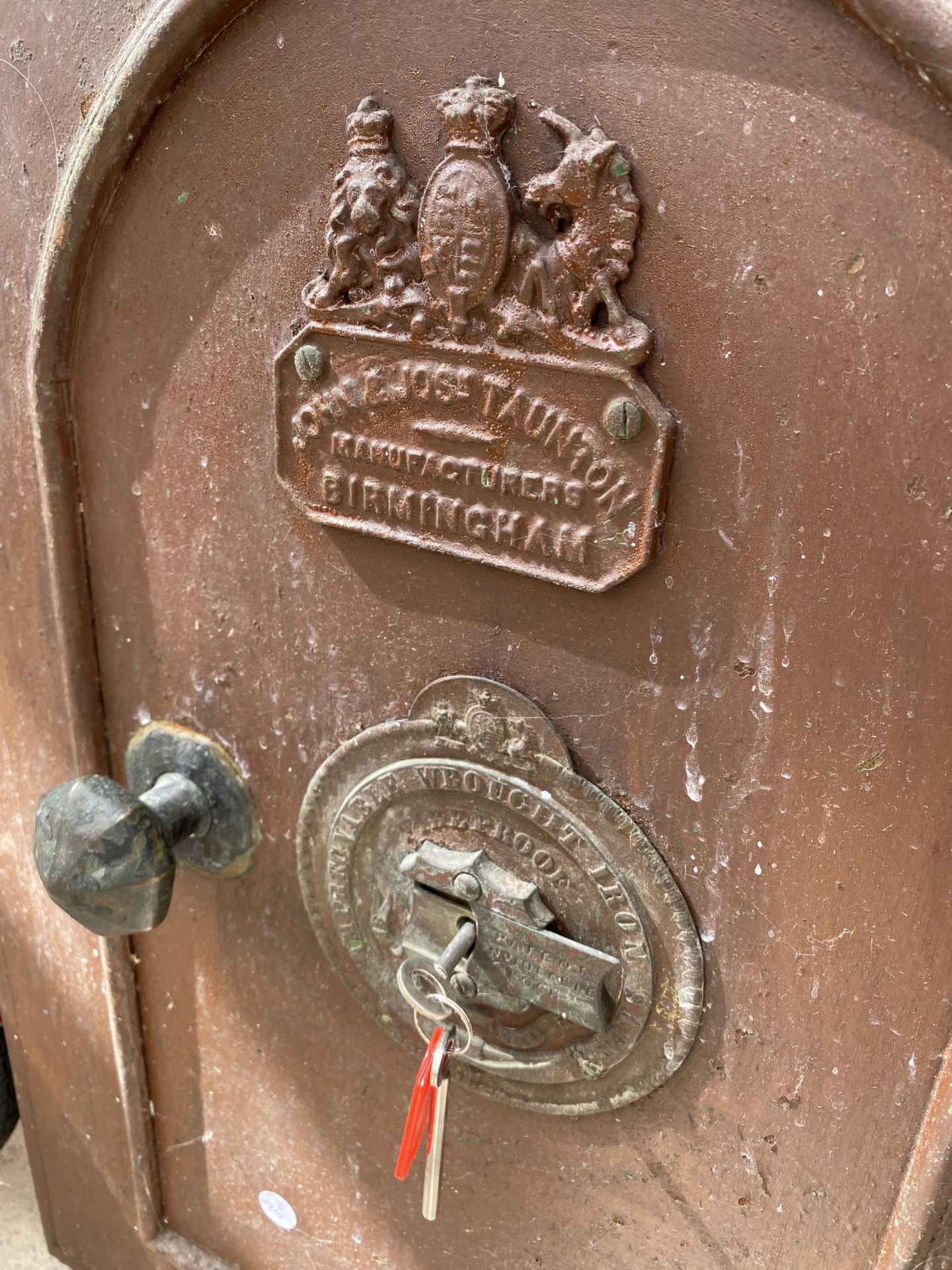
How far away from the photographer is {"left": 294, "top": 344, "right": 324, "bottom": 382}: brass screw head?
0.71 metres

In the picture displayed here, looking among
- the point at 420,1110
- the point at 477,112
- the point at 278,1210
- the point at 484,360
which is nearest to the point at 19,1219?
the point at 278,1210

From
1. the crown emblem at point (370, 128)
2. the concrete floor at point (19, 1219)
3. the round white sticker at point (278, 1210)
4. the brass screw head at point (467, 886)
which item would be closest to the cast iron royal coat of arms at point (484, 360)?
the crown emblem at point (370, 128)

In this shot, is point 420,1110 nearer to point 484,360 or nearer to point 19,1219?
point 484,360

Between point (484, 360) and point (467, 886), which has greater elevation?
point (484, 360)

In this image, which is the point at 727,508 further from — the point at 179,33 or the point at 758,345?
the point at 179,33

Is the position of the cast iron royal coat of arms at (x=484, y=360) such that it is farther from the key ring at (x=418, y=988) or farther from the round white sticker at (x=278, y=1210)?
the round white sticker at (x=278, y=1210)

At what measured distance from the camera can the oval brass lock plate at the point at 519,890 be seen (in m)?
0.75

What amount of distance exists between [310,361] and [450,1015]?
1.71ft

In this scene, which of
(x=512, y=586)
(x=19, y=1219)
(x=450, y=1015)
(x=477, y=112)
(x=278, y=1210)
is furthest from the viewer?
(x=19, y=1219)

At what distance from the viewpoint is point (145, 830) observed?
0.83 metres

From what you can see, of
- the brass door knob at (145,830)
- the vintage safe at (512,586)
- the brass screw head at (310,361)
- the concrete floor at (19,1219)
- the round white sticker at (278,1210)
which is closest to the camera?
the vintage safe at (512,586)

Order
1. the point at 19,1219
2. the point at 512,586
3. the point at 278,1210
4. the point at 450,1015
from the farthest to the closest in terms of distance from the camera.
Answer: the point at 19,1219, the point at 278,1210, the point at 450,1015, the point at 512,586

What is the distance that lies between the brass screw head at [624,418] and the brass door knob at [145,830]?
482 mm

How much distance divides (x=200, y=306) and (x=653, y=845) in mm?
521
